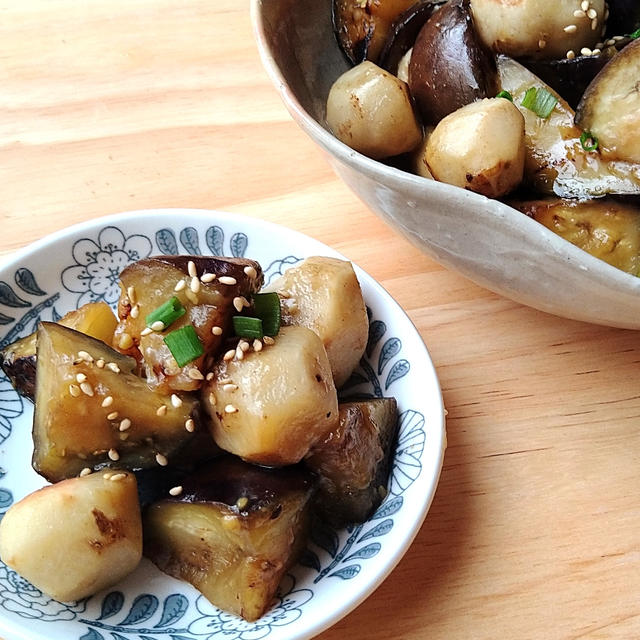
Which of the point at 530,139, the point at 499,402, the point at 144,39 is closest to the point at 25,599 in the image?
the point at 499,402

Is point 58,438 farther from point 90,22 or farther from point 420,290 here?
point 90,22

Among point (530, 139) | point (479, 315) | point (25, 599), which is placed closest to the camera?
point (25, 599)

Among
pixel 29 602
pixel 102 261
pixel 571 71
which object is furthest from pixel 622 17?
pixel 29 602

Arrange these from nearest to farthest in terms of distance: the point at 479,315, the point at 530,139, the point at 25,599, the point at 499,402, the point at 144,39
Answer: the point at 25,599, the point at 530,139, the point at 499,402, the point at 479,315, the point at 144,39

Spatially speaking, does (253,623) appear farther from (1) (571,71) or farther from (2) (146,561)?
(1) (571,71)

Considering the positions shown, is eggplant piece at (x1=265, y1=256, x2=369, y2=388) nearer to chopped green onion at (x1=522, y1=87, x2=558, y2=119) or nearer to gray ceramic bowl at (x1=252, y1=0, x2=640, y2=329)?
gray ceramic bowl at (x1=252, y1=0, x2=640, y2=329)

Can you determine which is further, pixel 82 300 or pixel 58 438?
pixel 82 300
